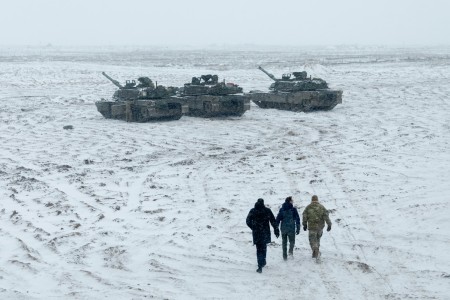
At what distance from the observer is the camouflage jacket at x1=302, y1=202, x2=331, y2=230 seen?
8953mm

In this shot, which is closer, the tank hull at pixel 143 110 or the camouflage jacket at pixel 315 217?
the camouflage jacket at pixel 315 217

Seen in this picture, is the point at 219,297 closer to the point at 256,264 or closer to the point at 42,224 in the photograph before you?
the point at 256,264

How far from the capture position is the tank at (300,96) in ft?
84.8

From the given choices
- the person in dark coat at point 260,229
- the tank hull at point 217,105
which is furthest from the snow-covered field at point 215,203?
the tank hull at point 217,105

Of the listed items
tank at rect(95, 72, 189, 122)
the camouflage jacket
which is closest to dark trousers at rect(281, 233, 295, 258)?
the camouflage jacket

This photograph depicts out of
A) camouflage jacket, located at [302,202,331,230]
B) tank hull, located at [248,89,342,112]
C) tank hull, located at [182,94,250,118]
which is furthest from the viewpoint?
tank hull, located at [248,89,342,112]

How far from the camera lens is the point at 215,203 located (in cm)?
1208

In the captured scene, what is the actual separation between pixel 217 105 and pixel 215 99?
0.85 ft

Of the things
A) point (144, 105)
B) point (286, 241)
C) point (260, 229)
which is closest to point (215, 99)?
point (144, 105)

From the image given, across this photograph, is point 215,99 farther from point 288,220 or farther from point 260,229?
point 260,229

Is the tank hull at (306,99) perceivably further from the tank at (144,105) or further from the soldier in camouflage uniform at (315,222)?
the soldier in camouflage uniform at (315,222)

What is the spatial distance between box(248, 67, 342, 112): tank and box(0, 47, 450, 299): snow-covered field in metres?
2.11

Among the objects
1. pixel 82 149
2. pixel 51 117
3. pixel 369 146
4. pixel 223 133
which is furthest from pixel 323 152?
pixel 51 117

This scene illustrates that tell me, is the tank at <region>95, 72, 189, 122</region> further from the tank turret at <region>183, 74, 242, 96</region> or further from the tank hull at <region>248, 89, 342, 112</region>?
the tank hull at <region>248, 89, 342, 112</region>
